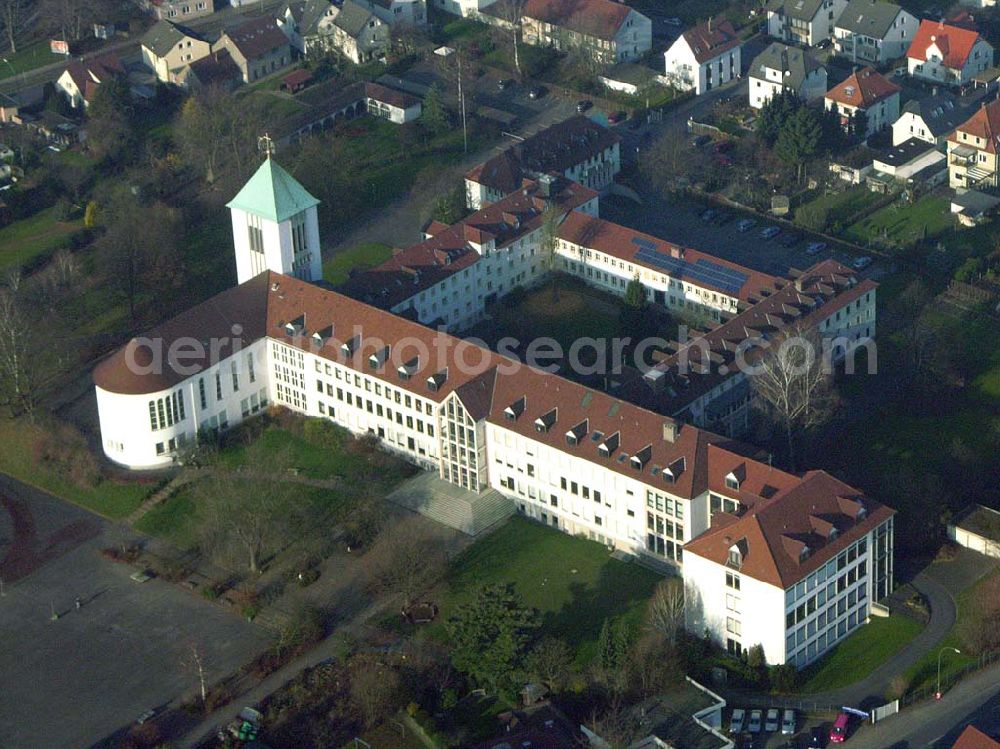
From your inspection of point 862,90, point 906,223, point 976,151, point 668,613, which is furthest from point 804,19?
point 668,613

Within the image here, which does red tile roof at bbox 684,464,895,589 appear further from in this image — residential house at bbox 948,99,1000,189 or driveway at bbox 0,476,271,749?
residential house at bbox 948,99,1000,189

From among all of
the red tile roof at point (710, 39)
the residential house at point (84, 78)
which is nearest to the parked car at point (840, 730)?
the red tile roof at point (710, 39)

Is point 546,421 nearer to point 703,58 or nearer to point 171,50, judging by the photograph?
point 703,58

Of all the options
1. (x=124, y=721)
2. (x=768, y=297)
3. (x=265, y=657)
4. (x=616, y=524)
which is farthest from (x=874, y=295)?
(x=124, y=721)

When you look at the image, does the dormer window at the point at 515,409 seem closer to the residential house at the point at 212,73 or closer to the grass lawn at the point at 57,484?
the grass lawn at the point at 57,484

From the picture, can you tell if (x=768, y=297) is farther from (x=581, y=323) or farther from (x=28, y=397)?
(x=28, y=397)

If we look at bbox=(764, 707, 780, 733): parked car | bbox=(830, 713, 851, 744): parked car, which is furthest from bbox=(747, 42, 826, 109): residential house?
bbox=(830, 713, 851, 744): parked car
